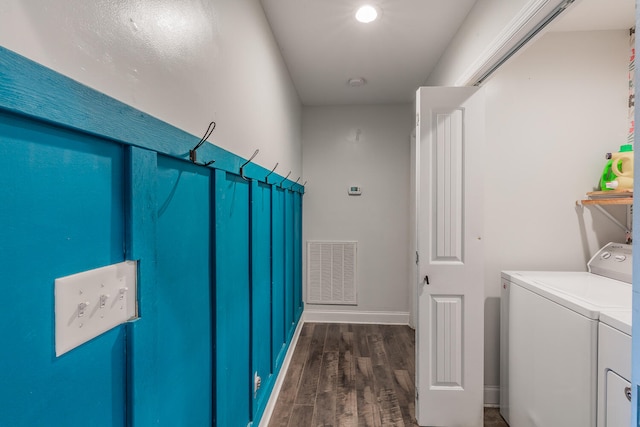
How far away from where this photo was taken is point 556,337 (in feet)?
4.76

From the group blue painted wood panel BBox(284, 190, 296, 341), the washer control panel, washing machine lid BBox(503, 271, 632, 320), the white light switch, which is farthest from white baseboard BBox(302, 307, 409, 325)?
the white light switch

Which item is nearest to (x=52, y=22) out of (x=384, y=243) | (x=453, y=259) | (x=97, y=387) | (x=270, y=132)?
(x=97, y=387)

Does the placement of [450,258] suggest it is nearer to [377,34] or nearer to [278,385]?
[278,385]

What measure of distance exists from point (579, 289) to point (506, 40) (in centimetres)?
130

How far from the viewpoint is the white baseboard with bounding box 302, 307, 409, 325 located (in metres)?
3.54

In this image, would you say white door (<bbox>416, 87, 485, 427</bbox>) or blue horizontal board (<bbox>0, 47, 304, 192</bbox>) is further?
white door (<bbox>416, 87, 485, 427</bbox>)

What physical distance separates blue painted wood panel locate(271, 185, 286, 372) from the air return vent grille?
1.12 meters

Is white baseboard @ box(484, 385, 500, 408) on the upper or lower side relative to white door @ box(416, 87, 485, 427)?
lower

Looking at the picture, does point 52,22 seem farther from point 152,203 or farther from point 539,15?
point 539,15

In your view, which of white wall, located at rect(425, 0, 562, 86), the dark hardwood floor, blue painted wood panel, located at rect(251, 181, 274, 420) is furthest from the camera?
the dark hardwood floor

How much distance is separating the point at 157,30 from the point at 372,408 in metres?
2.35

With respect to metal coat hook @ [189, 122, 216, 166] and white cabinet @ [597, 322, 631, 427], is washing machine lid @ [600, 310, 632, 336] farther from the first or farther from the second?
metal coat hook @ [189, 122, 216, 166]

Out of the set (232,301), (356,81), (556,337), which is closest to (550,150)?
(556,337)

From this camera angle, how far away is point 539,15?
45.9 inches
